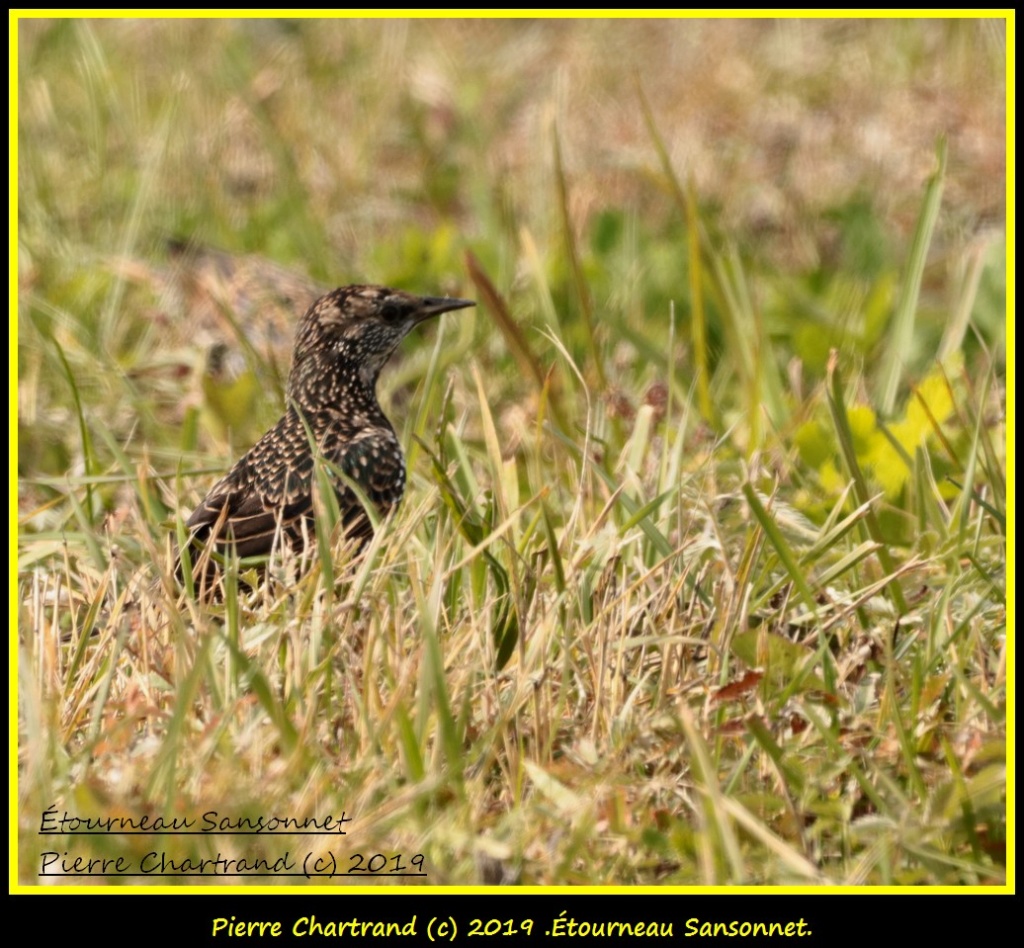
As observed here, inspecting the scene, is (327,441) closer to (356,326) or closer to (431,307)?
(356,326)

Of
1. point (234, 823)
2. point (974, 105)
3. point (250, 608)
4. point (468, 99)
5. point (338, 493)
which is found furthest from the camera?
point (468, 99)

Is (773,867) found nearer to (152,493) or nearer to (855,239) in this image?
(152,493)

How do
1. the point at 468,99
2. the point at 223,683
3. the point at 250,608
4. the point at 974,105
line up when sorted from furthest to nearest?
the point at 468,99 < the point at 974,105 < the point at 250,608 < the point at 223,683

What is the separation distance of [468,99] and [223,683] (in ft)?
18.0

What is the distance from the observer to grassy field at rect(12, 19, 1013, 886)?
3000 millimetres

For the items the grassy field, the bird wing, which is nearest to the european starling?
the bird wing

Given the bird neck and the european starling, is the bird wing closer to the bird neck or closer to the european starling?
the european starling

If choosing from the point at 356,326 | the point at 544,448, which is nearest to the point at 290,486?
the point at 356,326

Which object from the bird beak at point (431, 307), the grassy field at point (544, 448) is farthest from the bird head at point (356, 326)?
the grassy field at point (544, 448)

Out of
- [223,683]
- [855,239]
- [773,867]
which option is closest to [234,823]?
[223,683]

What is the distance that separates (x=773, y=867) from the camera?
9.52 feet

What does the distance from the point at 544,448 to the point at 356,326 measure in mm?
714

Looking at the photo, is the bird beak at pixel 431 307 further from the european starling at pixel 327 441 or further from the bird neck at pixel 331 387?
the bird neck at pixel 331 387

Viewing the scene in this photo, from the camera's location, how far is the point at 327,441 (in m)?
4.55
